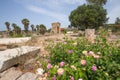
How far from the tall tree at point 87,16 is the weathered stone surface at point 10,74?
18.5 metres

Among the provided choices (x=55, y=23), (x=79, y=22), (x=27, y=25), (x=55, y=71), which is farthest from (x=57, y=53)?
(x=27, y=25)

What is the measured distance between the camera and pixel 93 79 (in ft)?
6.29

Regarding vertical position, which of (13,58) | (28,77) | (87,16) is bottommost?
(28,77)

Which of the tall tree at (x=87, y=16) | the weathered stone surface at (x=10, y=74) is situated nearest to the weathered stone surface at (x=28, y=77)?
the weathered stone surface at (x=10, y=74)

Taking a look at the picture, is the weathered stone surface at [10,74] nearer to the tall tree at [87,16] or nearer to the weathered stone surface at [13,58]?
the weathered stone surface at [13,58]

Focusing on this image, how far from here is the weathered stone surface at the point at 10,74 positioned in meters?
3.31

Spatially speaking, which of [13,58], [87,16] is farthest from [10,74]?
[87,16]

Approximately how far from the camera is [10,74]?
3465 millimetres

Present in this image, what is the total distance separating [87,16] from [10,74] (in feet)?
63.0

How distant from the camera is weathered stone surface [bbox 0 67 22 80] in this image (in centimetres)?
331

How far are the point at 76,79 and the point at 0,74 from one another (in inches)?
88.1

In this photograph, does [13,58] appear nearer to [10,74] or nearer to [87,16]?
[10,74]

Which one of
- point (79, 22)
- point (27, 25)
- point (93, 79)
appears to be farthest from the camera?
point (27, 25)

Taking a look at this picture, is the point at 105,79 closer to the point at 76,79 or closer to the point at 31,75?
the point at 76,79
